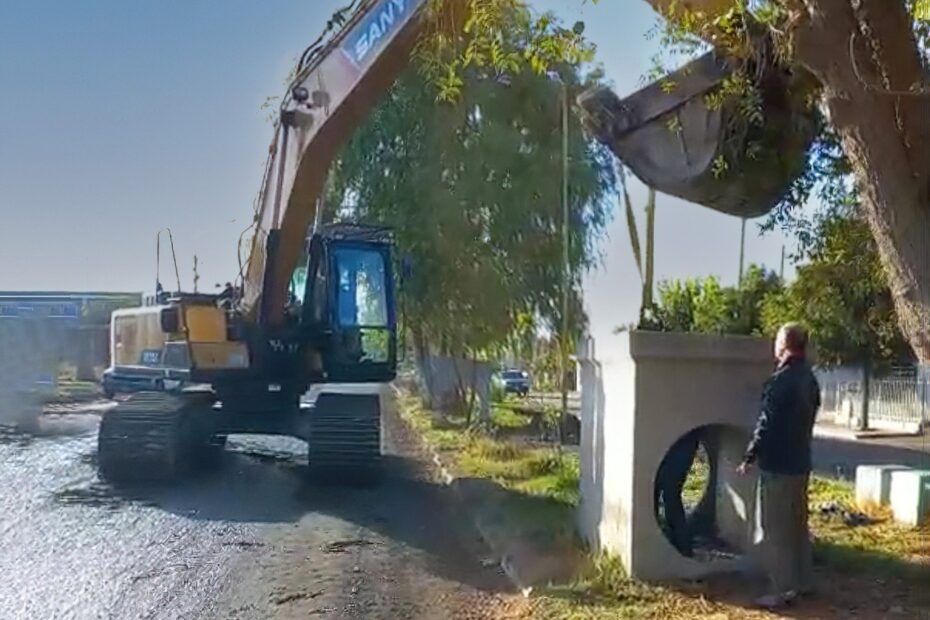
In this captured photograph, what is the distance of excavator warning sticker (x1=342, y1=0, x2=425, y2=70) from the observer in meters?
10.6

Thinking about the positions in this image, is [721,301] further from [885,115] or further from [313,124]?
[885,115]

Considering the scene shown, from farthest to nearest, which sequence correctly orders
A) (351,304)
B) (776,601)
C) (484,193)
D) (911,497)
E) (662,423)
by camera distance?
(484,193) < (351,304) < (911,497) < (662,423) < (776,601)

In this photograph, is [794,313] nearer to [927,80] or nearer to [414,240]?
[414,240]

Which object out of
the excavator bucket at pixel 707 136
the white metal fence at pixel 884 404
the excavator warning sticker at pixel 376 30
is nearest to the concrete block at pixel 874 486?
the excavator bucket at pixel 707 136

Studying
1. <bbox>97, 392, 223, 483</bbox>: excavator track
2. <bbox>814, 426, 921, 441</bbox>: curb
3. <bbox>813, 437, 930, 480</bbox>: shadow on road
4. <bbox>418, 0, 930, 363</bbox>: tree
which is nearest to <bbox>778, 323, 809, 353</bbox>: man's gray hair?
<bbox>418, 0, 930, 363</bbox>: tree

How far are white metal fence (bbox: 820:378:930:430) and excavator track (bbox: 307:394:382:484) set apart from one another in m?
21.2

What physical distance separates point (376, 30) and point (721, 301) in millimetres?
16101

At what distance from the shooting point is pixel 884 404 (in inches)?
1323

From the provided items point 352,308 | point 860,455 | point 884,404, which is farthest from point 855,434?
point 352,308

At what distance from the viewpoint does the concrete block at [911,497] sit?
9164 millimetres

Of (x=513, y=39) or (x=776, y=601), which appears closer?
(x=776, y=601)

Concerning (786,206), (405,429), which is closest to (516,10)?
(786,206)

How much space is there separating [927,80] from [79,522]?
8068 millimetres

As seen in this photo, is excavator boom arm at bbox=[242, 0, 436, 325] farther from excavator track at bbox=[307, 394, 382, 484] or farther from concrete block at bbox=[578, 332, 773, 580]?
concrete block at bbox=[578, 332, 773, 580]
